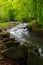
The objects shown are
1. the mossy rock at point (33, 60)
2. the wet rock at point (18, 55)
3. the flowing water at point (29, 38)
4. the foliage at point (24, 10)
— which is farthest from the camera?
the foliage at point (24, 10)

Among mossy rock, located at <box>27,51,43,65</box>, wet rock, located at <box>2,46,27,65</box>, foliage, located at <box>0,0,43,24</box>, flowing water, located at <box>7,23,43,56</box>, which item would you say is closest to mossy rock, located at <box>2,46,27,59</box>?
wet rock, located at <box>2,46,27,65</box>

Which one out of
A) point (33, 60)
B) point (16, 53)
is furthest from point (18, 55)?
point (33, 60)

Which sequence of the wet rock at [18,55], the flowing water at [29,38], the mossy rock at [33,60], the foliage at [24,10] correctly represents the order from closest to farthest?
the mossy rock at [33,60], the wet rock at [18,55], the flowing water at [29,38], the foliage at [24,10]

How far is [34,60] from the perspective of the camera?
11109 millimetres

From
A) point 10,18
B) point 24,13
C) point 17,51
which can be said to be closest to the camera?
point 17,51

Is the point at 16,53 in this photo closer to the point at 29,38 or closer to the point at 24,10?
the point at 29,38

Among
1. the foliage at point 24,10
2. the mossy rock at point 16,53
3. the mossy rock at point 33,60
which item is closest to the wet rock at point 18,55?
the mossy rock at point 16,53

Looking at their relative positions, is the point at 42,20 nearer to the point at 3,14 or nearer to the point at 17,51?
the point at 17,51

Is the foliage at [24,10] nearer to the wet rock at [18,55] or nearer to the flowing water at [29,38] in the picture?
the flowing water at [29,38]

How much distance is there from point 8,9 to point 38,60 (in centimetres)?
3080

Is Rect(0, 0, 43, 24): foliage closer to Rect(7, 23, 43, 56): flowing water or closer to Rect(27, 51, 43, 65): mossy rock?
Rect(7, 23, 43, 56): flowing water

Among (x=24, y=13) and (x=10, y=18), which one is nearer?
(x=24, y=13)

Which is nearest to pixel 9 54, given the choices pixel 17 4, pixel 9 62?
pixel 9 62

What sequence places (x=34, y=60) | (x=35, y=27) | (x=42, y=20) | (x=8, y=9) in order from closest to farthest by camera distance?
(x=34, y=60), (x=42, y=20), (x=35, y=27), (x=8, y=9)
